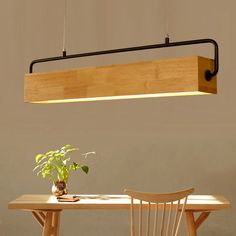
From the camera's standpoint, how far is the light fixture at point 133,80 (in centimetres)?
277

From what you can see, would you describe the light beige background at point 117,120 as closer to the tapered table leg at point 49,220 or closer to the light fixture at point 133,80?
the tapered table leg at point 49,220

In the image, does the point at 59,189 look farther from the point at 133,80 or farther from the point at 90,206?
the point at 133,80

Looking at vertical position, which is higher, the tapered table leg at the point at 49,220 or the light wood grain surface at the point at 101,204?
the light wood grain surface at the point at 101,204

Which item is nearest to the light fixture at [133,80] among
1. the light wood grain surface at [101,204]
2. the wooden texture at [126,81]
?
the wooden texture at [126,81]

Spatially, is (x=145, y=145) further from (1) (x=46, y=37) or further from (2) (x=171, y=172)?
(1) (x=46, y=37)

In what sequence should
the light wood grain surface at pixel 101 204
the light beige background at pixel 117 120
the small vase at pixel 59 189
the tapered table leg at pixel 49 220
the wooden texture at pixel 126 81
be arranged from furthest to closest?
the light beige background at pixel 117 120, the small vase at pixel 59 189, the tapered table leg at pixel 49 220, the light wood grain surface at pixel 101 204, the wooden texture at pixel 126 81

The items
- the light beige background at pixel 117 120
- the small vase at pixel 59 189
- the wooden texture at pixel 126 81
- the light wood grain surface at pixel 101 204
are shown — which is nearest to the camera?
the wooden texture at pixel 126 81

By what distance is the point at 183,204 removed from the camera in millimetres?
3250

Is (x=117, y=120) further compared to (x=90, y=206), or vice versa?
(x=117, y=120)

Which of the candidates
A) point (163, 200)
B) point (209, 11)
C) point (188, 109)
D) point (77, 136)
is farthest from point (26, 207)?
point (209, 11)

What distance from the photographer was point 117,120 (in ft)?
15.6

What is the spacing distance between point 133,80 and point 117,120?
1810 mm

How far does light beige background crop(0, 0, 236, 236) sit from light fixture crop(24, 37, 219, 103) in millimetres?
1514

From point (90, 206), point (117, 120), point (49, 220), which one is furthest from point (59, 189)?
point (117, 120)
